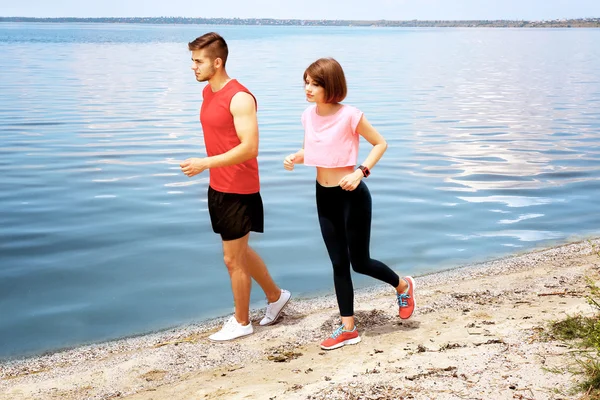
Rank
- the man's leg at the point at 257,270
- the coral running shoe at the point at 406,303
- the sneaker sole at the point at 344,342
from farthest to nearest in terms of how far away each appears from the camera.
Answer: the man's leg at the point at 257,270 → the coral running shoe at the point at 406,303 → the sneaker sole at the point at 344,342

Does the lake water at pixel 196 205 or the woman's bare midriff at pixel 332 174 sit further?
the lake water at pixel 196 205

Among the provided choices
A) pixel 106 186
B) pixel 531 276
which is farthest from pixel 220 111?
pixel 106 186

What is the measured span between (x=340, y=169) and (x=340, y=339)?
120 cm

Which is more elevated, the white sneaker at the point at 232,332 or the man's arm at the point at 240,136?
the man's arm at the point at 240,136

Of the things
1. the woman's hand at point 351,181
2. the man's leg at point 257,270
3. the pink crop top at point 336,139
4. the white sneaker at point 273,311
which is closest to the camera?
the woman's hand at point 351,181

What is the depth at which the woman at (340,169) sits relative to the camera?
5.20 m

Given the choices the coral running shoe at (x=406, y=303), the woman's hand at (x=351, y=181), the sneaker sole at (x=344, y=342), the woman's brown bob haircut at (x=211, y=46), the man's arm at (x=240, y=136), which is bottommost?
the sneaker sole at (x=344, y=342)

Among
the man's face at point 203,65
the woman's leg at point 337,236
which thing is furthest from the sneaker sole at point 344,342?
the man's face at point 203,65

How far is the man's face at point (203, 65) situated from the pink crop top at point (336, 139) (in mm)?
804

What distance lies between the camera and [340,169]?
5.31m

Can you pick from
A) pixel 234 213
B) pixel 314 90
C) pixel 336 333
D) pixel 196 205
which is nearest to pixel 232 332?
pixel 336 333

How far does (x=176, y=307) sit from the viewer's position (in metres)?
7.62

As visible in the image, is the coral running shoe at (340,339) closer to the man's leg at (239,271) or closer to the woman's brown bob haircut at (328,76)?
the man's leg at (239,271)

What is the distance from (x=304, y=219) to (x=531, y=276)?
12.8ft
